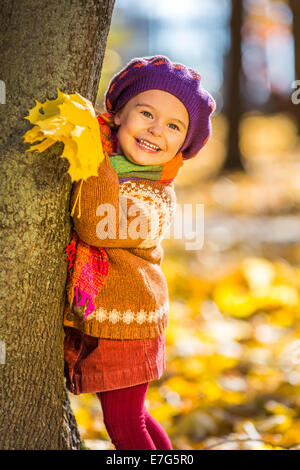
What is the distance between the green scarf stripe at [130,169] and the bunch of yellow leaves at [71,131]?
210 mm

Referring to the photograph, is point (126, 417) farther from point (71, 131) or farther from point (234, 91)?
point (234, 91)

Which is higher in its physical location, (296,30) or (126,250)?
(296,30)

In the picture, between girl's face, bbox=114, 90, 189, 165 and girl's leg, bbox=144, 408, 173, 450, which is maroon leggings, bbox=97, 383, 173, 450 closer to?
girl's leg, bbox=144, 408, 173, 450

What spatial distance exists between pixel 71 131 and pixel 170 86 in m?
0.51

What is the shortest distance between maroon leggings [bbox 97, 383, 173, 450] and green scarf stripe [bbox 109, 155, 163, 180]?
0.77m

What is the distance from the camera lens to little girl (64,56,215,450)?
5.80ft

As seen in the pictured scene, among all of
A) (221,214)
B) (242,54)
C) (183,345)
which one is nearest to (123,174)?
(183,345)

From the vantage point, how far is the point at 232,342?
3.83 m

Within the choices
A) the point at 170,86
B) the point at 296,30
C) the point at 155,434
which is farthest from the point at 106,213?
the point at 296,30

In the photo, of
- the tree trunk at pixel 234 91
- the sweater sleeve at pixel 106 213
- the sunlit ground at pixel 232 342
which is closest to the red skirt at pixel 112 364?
the sweater sleeve at pixel 106 213

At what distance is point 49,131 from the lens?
57.7 inches

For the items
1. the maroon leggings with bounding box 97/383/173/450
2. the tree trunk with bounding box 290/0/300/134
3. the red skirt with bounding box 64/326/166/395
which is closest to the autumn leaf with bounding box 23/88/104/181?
the red skirt with bounding box 64/326/166/395
